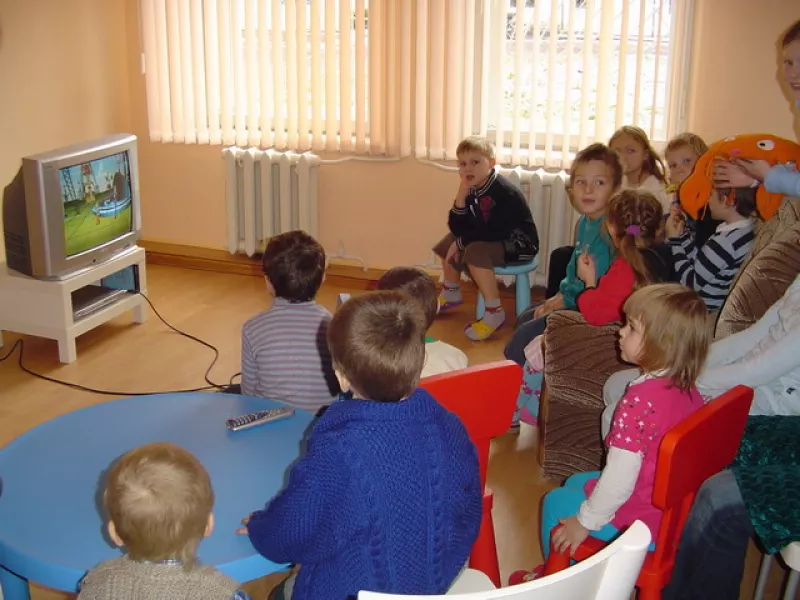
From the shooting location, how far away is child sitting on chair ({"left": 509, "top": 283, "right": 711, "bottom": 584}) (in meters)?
2.12

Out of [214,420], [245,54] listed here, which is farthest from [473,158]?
[214,420]

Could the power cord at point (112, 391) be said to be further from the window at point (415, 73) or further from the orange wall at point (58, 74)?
the window at point (415, 73)

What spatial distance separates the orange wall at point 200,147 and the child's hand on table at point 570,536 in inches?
111

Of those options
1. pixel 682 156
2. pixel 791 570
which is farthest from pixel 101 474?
pixel 682 156

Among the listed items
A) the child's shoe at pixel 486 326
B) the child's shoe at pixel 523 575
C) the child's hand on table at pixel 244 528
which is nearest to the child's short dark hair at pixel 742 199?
the child's shoe at pixel 523 575

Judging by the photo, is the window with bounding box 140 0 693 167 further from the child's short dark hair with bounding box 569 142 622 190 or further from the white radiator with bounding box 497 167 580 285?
the child's short dark hair with bounding box 569 142 622 190

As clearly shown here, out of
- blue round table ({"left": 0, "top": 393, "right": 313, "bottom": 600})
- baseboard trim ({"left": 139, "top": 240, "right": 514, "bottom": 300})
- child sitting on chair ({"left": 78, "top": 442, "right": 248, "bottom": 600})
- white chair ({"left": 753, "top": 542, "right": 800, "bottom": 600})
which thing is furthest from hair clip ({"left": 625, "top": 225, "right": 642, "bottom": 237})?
baseboard trim ({"left": 139, "top": 240, "right": 514, "bottom": 300})

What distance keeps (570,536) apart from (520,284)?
254cm

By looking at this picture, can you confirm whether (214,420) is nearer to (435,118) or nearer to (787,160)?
(787,160)

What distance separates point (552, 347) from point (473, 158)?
1690 mm

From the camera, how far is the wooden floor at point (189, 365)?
3006 millimetres

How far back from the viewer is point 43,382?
159 inches

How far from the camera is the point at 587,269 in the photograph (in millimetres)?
3178

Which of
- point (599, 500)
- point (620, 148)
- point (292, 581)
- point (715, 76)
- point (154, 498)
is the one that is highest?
point (715, 76)
